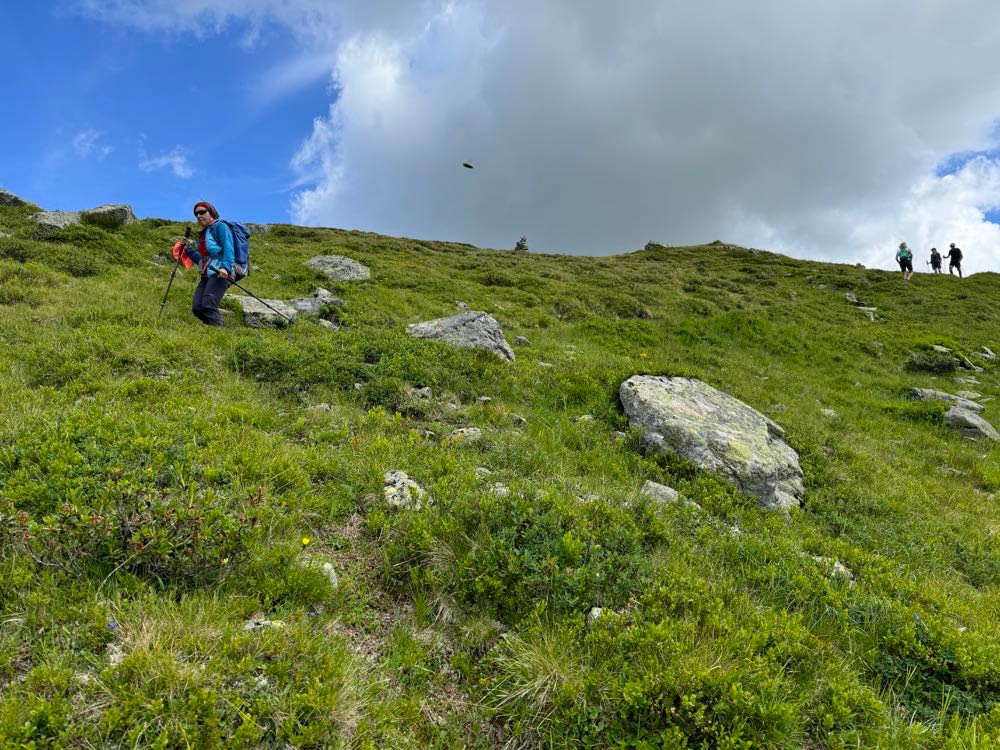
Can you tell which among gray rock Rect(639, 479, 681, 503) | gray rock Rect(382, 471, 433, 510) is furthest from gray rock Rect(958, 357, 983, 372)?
gray rock Rect(382, 471, 433, 510)

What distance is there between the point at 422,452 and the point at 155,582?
338 centimetres

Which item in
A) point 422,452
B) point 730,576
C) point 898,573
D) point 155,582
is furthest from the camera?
point 422,452

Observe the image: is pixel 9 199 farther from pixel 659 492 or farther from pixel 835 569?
pixel 835 569

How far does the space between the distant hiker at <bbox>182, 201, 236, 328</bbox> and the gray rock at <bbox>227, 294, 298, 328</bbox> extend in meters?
0.81

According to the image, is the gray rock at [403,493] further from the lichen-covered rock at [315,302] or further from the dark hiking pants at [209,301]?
the lichen-covered rock at [315,302]

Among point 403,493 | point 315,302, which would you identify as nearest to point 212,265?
point 315,302

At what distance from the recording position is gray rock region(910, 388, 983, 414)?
1556 centimetres

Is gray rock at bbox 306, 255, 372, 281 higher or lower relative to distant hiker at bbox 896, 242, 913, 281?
lower

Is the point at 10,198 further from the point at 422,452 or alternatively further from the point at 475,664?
the point at 475,664

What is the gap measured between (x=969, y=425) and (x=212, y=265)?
19.2 m

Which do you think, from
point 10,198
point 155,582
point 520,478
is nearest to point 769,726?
point 520,478

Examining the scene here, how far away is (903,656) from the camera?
4.60m

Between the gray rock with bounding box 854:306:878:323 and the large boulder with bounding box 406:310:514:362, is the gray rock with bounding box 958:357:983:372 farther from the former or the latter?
the large boulder with bounding box 406:310:514:362

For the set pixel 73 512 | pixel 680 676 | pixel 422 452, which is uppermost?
pixel 422 452
